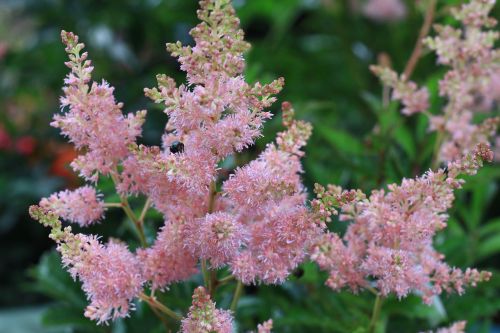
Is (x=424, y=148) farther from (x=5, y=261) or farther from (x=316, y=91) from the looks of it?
(x=5, y=261)

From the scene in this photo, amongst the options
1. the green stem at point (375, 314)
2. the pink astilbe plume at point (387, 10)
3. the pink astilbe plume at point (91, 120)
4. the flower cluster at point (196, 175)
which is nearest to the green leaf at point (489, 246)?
the green stem at point (375, 314)

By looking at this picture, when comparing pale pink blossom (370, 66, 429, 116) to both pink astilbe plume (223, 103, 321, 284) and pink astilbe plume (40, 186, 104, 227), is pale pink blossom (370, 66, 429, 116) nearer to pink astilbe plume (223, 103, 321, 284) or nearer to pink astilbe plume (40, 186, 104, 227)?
pink astilbe plume (223, 103, 321, 284)

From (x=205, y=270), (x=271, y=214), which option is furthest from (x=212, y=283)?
(x=271, y=214)

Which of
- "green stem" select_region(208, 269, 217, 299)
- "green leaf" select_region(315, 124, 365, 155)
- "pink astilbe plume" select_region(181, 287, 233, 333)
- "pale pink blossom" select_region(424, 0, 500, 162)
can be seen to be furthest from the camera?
"green leaf" select_region(315, 124, 365, 155)

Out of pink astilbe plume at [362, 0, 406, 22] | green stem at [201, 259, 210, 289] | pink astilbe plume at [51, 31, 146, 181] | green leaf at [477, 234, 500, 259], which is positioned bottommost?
green stem at [201, 259, 210, 289]

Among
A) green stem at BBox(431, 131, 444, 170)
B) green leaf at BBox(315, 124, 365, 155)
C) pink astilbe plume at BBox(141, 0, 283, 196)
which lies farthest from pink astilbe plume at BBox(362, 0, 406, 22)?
pink astilbe plume at BBox(141, 0, 283, 196)

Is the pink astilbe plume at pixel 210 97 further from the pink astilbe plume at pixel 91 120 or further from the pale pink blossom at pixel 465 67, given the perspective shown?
the pale pink blossom at pixel 465 67

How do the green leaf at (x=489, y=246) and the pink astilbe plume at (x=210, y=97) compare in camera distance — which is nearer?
the pink astilbe plume at (x=210, y=97)

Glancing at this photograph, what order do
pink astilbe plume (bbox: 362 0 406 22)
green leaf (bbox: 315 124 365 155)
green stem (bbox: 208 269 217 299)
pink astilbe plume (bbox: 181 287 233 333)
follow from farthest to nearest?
1. pink astilbe plume (bbox: 362 0 406 22)
2. green leaf (bbox: 315 124 365 155)
3. green stem (bbox: 208 269 217 299)
4. pink astilbe plume (bbox: 181 287 233 333)
